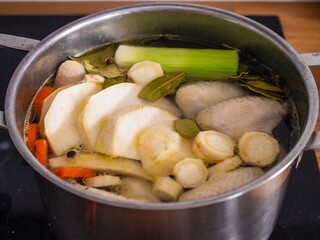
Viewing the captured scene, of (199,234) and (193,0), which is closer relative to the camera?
(199,234)

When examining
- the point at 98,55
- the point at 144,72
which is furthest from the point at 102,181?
the point at 98,55

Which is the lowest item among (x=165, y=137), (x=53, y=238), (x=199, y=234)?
(x=53, y=238)

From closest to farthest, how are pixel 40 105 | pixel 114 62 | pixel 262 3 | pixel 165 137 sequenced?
1. pixel 165 137
2. pixel 40 105
3. pixel 114 62
4. pixel 262 3

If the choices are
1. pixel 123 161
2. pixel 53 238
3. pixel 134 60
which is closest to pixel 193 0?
Result: pixel 134 60

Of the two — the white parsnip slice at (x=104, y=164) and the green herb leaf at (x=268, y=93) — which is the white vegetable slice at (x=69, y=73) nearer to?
the white parsnip slice at (x=104, y=164)

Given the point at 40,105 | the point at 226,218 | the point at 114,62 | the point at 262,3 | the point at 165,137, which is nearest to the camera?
the point at 226,218

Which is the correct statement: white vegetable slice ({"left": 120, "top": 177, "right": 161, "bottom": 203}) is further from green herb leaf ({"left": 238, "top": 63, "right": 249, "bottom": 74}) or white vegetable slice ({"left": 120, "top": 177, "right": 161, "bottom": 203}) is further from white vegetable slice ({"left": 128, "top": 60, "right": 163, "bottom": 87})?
green herb leaf ({"left": 238, "top": 63, "right": 249, "bottom": 74})

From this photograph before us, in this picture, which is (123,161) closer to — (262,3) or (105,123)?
(105,123)

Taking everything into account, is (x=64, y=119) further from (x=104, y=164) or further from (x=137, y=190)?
(x=137, y=190)
